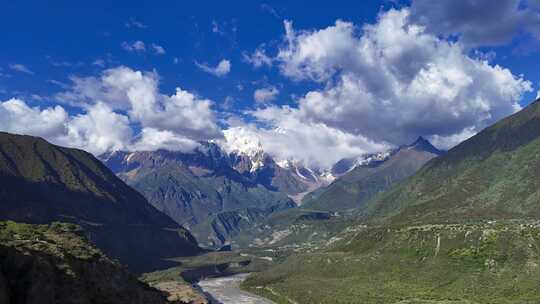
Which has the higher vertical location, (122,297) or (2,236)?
(2,236)

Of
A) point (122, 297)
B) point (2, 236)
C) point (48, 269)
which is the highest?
point (2, 236)

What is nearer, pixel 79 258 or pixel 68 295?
pixel 68 295

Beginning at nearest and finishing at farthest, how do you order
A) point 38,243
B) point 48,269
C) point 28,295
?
point 28,295 < point 48,269 < point 38,243

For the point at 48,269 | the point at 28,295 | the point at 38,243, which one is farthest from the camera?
the point at 38,243

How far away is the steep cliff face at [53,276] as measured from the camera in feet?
456

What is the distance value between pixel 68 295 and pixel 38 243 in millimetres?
34453

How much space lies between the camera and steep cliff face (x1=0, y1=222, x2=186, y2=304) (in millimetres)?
138875

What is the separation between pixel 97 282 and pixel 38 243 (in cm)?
2382

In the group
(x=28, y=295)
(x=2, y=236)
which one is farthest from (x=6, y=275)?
(x=2, y=236)

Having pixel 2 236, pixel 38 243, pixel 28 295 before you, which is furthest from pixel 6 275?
pixel 2 236

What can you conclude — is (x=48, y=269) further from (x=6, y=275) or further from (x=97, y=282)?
(x=97, y=282)

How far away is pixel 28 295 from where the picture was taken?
13638cm

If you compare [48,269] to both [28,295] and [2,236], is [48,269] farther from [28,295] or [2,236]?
[2,236]

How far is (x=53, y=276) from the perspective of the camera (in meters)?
152
